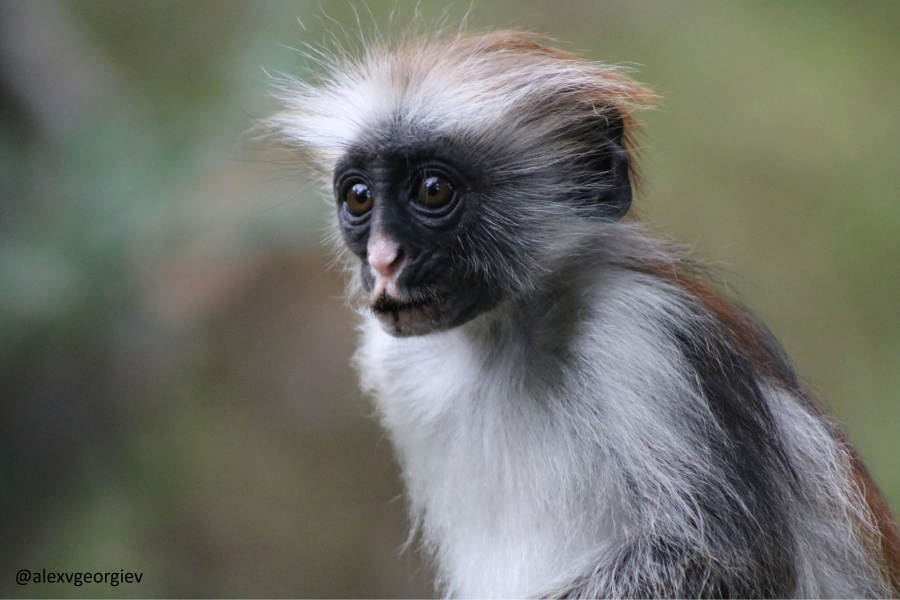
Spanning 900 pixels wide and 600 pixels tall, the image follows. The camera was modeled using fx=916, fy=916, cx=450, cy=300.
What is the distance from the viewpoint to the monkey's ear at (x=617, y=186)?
10.7 feet

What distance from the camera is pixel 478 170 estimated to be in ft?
10.9

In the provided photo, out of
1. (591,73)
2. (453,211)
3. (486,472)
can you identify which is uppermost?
(591,73)

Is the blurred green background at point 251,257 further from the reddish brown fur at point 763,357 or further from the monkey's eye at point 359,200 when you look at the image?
the monkey's eye at point 359,200

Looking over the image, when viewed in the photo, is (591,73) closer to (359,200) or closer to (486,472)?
(359,200)

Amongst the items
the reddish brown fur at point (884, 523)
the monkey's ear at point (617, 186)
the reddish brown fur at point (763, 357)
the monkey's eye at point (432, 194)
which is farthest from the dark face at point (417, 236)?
the reddish brown fur at point (884, 523)

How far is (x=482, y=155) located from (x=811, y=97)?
230 inches

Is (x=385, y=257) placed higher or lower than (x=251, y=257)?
higher

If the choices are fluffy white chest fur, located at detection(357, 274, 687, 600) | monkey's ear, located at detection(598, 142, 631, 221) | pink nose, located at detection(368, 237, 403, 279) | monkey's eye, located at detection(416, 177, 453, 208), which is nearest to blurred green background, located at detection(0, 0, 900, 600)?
monkey's ear, located at detection(598, 142, 631, 221)

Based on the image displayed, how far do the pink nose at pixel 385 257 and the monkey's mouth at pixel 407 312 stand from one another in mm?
90

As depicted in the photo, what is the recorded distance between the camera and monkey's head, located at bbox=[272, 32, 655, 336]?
10.4ft

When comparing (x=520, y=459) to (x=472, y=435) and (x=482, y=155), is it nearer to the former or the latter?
(x=472, y=435)

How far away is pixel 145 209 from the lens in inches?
205

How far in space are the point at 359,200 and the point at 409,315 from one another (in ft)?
1.64

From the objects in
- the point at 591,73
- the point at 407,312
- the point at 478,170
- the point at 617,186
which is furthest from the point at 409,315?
the point at 591,73
